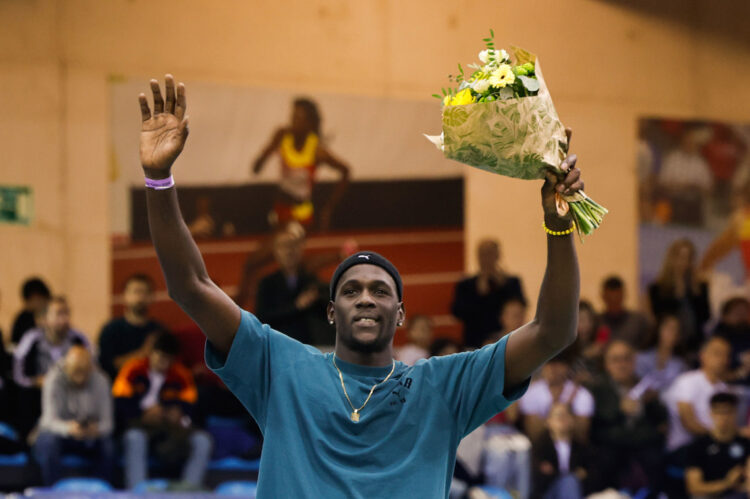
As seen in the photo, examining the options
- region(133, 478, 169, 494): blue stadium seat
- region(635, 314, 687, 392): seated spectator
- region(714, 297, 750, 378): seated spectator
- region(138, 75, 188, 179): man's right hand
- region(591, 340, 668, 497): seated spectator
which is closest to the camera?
region(138, 75, 188, 179): man's right hand

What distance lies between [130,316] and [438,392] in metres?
5.22

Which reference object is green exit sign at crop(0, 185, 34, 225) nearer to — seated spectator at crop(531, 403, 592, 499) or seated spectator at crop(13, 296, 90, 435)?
seated spectator at crop(13, 296, 90, 435)

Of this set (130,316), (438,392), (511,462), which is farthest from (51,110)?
(438,392)

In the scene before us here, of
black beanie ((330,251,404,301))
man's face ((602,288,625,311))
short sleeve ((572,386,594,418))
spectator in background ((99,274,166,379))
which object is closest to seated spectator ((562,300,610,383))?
short sleeve ((572,386,594,418))

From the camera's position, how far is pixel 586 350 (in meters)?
8.22

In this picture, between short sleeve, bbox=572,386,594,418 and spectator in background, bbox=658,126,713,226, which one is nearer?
short sleeve, bbox=572,386,594,418

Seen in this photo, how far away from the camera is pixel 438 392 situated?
298 centimetres

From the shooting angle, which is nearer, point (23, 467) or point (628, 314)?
point (23, 467)

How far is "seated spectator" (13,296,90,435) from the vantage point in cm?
720

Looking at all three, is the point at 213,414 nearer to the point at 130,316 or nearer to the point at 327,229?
the point at 130,316

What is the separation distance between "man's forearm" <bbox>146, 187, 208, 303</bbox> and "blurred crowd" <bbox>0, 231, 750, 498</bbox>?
448cm

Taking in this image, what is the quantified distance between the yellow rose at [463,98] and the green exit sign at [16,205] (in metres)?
6.95

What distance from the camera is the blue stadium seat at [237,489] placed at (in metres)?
6.79

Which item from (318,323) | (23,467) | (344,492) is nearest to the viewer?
(344,492)
